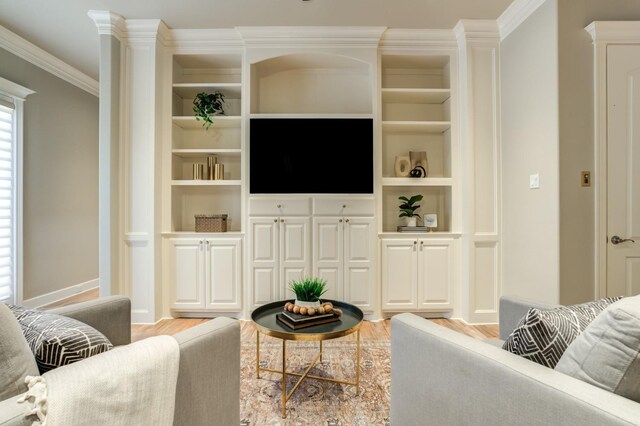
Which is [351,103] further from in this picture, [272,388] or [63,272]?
[63,272]

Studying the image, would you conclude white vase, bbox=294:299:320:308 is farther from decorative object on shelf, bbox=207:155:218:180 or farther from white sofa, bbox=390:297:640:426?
decorative object on shelf, bbox=207:155:218:180

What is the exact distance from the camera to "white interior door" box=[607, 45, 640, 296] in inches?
90.0

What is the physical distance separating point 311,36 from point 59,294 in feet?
13.5

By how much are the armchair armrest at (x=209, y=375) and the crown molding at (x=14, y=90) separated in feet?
12.0

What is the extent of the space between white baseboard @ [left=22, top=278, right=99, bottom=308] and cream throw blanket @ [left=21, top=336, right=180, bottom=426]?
12.0 feet

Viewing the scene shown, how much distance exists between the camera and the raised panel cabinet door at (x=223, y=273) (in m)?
3.17

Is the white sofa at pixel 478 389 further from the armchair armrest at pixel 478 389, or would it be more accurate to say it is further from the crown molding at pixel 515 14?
the crown molding at pixel 515 14

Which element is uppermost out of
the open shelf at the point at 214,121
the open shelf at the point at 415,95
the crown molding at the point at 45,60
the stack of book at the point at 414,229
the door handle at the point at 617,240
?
the crown molding at the point at 45,60

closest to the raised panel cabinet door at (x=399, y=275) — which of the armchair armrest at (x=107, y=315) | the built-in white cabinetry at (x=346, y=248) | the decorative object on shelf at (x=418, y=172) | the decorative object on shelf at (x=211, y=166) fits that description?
the built-in white cabinetry at (x=346, y=248)

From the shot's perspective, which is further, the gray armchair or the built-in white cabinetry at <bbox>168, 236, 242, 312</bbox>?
the built-in white cabinetry at <bbox>168, 236, 242, 312</bbox>

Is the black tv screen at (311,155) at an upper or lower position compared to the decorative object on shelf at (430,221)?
upper

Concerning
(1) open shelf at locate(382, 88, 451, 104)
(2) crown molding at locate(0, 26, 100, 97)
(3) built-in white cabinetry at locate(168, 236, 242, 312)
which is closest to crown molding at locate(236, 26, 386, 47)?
(1) open shelf at locate(382, 88, 451, 104)

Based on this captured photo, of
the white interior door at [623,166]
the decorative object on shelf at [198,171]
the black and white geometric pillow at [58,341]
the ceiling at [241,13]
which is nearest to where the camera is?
the black and white geometric pillow at [58,341]

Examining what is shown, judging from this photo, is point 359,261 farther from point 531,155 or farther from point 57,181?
point 57,181
